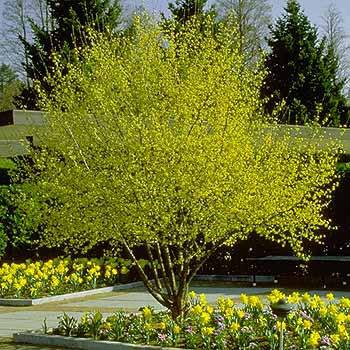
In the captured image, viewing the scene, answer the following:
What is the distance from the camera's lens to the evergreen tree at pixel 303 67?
2569cm

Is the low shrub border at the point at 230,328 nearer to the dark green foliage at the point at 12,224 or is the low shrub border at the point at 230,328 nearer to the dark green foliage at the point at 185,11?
the dark green foliage at the point at 185,11

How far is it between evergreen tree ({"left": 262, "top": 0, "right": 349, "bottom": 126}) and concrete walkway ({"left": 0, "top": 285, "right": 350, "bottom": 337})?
43.4 ft

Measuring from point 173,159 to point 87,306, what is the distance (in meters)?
4.41

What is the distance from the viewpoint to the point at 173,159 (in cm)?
789

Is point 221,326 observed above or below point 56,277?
below

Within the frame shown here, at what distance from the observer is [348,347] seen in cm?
682

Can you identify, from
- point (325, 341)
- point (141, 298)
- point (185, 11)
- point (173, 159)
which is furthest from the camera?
point (185, 11)

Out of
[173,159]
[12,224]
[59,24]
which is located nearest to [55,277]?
[12,224]

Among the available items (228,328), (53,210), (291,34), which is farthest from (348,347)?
(291,34)

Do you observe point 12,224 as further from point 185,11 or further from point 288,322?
point 288,322

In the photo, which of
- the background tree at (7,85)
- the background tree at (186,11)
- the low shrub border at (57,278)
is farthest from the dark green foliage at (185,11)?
the background tree at (7,85)

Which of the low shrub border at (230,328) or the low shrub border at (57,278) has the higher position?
the low shrub border at (57,278)

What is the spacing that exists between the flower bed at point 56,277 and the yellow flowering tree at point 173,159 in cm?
423

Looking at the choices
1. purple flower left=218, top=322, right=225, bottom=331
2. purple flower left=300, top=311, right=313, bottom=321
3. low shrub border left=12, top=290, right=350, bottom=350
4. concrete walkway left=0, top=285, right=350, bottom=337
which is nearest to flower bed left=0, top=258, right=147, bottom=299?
concrete walkway left=0, top=285, right=350, bottom=337
